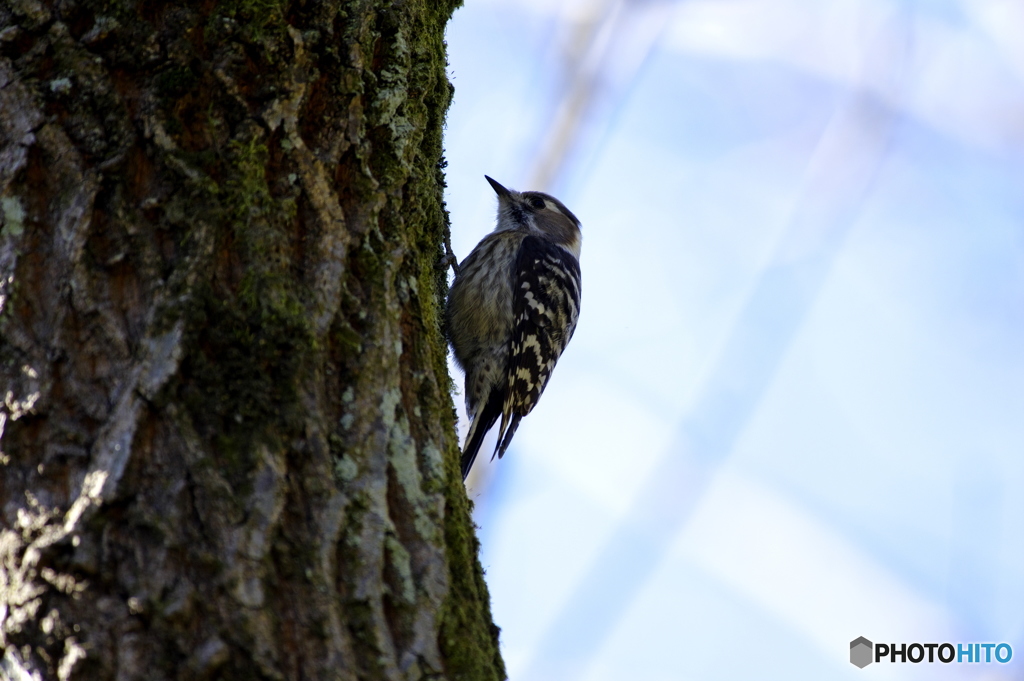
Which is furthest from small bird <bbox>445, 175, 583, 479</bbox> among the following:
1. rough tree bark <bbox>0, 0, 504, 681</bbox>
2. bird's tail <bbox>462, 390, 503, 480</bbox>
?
rough tree bark <bbox>0, 0, 504, 681</bbox>

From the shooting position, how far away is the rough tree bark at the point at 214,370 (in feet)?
5.42

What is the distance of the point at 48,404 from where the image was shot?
178cm

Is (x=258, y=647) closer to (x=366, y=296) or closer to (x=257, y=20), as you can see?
(x=366, y=296)

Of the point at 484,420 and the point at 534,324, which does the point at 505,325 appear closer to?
the point at 534,324

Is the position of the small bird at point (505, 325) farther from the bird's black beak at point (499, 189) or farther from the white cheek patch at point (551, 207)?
the white cheek patch at point (551, 207)

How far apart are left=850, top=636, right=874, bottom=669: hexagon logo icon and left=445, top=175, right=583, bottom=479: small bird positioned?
2134 millimetres

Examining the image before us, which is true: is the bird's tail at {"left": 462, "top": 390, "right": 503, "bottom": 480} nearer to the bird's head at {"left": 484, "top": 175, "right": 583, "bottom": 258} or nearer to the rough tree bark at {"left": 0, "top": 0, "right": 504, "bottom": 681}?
the bird's head at {"left": 484, "top": 175, "right": 583, "bottom": 258}

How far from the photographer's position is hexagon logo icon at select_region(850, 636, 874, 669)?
4.84 metres

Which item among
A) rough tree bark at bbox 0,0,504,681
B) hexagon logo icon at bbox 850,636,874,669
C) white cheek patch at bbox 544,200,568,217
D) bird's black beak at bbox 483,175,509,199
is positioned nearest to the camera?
rough tree bark at bbox 0,0,504,681

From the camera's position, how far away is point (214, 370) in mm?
1865

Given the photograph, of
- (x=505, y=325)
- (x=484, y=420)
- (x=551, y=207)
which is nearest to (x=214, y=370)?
(x=505, y=325)

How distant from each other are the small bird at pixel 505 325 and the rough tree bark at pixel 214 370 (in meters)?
2.49

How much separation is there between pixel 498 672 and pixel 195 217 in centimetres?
122

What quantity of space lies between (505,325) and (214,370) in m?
3.15
